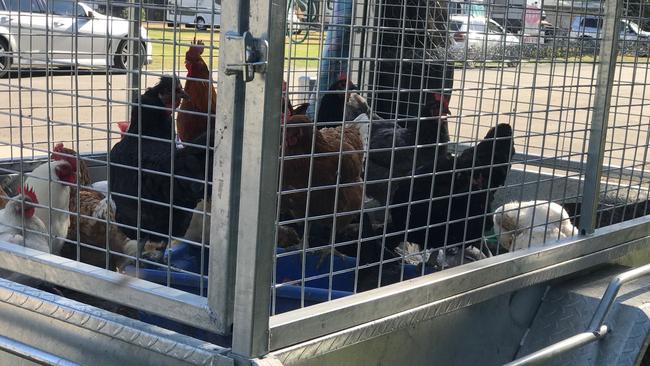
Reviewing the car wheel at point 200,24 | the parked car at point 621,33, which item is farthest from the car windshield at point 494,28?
the car wheel at point 200,24

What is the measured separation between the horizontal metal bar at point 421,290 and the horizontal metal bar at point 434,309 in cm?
1

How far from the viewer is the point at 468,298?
6.75 feet

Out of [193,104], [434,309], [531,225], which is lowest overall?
[434,309]

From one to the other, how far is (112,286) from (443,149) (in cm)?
249

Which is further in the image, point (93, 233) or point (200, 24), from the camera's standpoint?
point (93, 233)

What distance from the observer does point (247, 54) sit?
1432mm

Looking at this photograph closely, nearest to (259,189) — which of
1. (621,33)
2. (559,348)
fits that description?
(559,348)

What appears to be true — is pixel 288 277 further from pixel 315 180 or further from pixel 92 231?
pixel 92 231

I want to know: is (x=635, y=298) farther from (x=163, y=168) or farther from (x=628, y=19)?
(x=163, y=168)

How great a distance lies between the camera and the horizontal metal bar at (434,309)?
166 centimetres

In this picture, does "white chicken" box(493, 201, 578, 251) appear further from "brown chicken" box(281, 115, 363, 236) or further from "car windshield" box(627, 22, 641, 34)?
"car windshield" box(627, 22, 641, 34)

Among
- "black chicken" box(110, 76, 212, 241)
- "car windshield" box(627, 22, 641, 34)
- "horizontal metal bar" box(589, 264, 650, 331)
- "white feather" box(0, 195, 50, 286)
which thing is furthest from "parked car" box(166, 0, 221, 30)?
"car windshield" box(627, 22, 641, 34)

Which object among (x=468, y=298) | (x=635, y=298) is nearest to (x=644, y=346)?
(x=635, y=298)

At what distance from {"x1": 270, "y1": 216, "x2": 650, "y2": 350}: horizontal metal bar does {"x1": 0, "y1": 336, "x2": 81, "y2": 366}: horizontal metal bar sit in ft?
1.65
